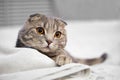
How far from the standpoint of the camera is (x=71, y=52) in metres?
0.71

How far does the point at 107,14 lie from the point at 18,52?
964 mm

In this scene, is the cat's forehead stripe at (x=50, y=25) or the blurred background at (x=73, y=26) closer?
the cat's forehead stripe at (x=50, y=25)

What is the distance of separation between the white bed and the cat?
0.04ft

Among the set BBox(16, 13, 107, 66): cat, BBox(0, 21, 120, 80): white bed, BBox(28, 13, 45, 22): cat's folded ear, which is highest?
→ BBox(28, 13, 45, 22): cat's folded ear

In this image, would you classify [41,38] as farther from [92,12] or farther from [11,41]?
[92,12]

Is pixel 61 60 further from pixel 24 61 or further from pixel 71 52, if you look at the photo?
pixel 71 52

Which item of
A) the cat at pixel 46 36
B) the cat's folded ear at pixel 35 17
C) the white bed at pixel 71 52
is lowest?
the white bed at pixel 71 52

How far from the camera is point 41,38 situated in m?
0.52

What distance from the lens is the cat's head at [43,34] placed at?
519 mm

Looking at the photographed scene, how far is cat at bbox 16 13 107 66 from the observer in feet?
1.71

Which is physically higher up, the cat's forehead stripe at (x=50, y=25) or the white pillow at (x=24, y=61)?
the cat's forehead stripe at (x=50, y=25)

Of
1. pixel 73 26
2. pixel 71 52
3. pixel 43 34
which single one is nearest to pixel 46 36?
pixel 43 34

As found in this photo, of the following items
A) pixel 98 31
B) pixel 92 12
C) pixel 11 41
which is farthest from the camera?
pixel 92 12

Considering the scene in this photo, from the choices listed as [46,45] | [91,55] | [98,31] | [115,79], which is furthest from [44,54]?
[98,31]
